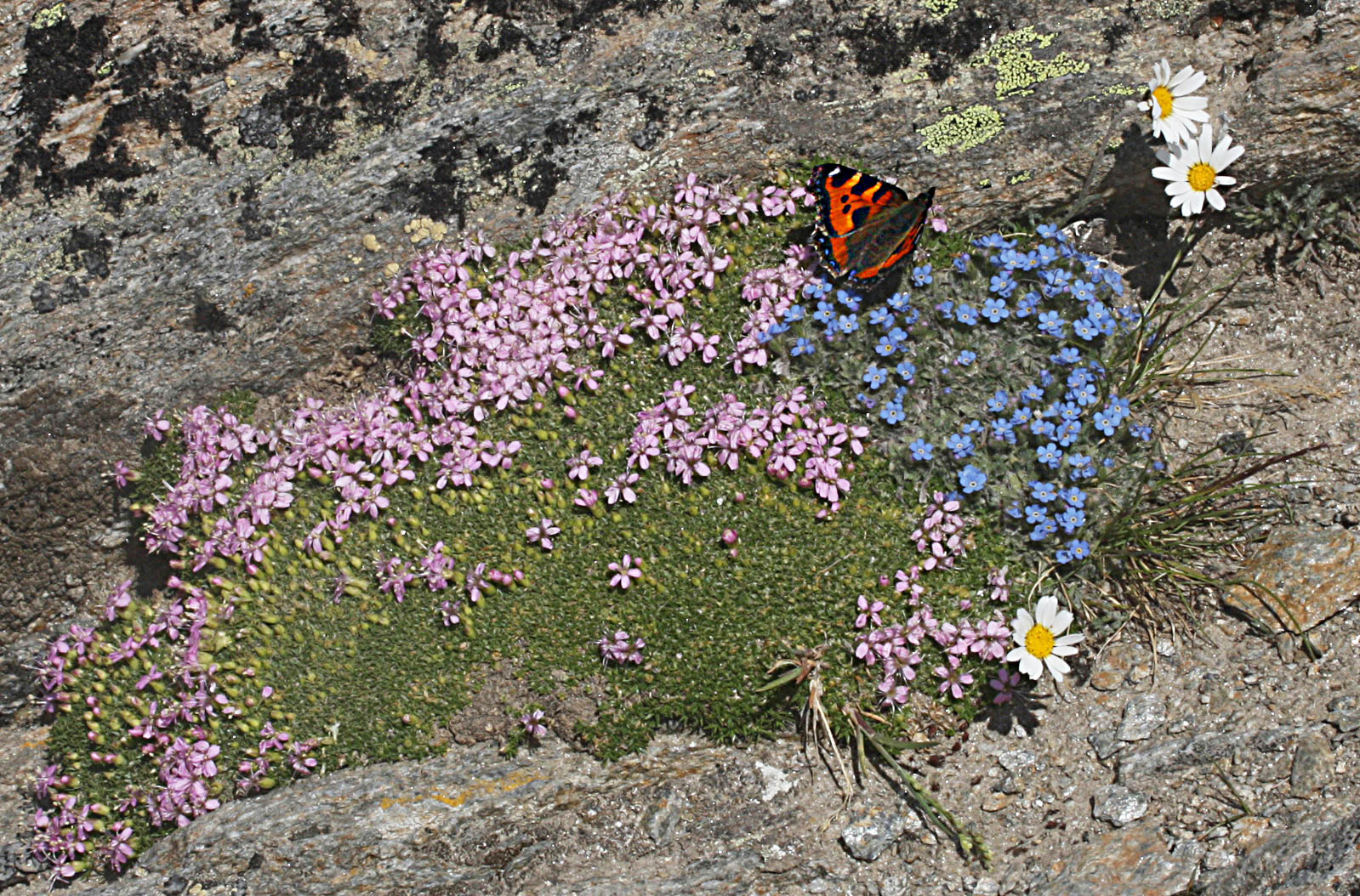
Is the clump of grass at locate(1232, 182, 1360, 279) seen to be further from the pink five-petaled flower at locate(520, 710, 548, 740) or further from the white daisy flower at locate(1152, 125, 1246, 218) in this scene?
the pink five-petaled flower at locate(520, 710, 548, 740)

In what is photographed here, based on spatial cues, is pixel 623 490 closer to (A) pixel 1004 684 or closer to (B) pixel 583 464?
(B) pixel 583 464

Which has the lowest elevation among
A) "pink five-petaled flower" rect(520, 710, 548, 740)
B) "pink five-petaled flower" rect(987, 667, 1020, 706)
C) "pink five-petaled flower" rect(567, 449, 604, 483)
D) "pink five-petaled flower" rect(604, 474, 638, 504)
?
"pink five-petaled flower" rect(987, 667, 1020, 706)

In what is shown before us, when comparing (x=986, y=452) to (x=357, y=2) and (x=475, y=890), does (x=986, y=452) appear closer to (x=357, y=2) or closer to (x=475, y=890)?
(x=475, y=890)

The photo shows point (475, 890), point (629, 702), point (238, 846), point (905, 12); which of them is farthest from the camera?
point (905, 12)

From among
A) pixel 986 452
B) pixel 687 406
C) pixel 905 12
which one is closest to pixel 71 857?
pixel 687 406

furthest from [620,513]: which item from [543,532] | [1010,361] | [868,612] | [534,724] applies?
[1010,361]

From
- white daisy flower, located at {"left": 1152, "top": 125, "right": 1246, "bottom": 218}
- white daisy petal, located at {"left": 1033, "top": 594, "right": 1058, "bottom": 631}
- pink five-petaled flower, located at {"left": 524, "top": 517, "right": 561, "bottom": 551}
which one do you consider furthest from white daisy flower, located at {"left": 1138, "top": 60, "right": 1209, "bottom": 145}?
pink five-petaled flower, located at {"left": 524, "top": 517, "right": 561, "bottom": 551}
